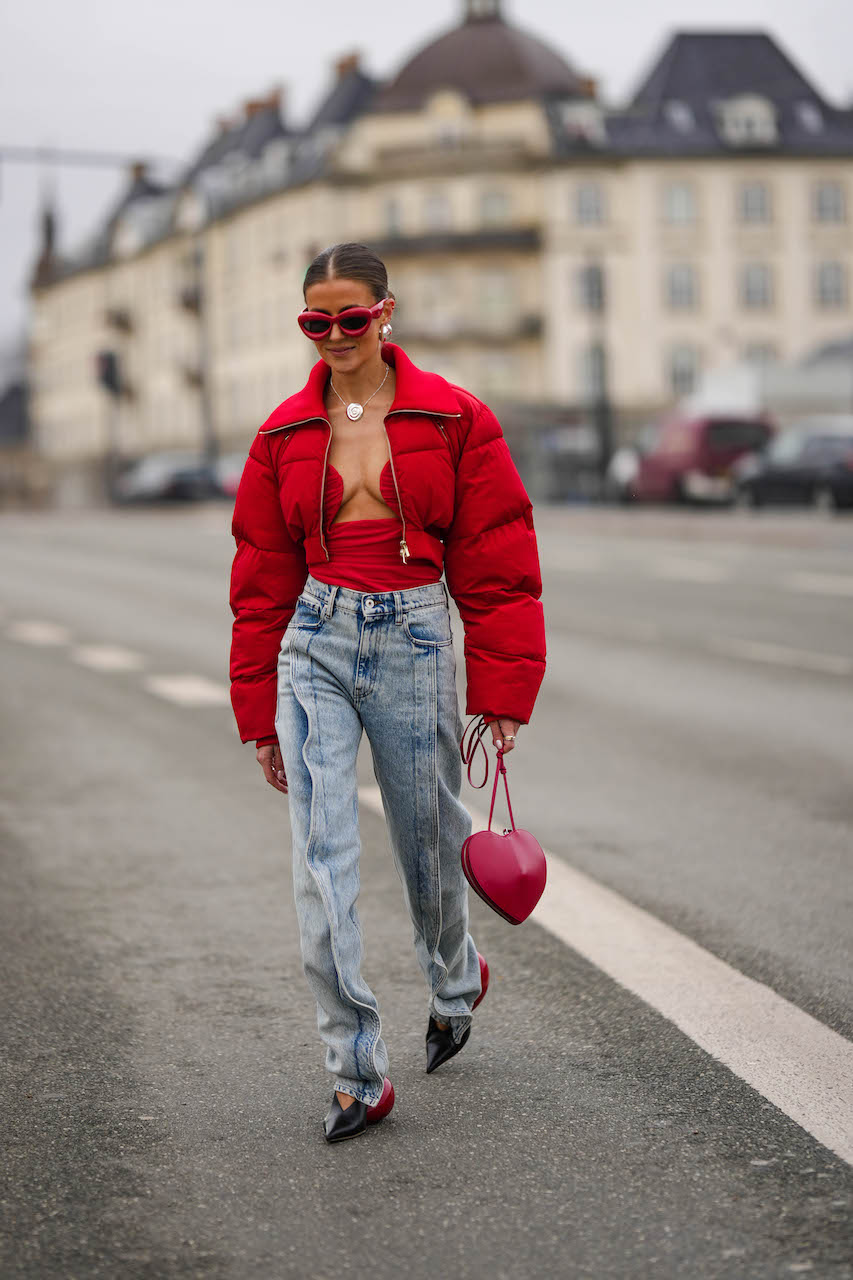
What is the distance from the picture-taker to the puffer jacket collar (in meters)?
3.96

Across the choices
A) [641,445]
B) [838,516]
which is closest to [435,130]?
[641,445]

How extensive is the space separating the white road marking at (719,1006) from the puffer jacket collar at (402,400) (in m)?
1.52

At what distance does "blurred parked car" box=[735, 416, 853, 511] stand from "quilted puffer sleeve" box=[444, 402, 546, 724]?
28062 mm

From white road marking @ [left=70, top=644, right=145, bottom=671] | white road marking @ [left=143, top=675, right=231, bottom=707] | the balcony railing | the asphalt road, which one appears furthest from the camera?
the balcony railing

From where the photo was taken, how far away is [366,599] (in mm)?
3965

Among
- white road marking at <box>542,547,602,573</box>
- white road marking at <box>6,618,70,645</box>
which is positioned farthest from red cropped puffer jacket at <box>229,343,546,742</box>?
white road marking at <box>542,547,602,573</box>

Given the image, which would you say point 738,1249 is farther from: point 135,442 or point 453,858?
point 135,442

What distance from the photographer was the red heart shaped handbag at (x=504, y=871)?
404 centimetres

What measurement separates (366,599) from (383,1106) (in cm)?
100

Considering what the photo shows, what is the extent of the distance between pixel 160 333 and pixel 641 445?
65187 millimetres

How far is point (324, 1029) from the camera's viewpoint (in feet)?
12.9

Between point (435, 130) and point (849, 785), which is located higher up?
point (435, 130)

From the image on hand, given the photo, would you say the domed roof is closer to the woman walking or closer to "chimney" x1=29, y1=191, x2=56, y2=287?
"chimney" x1=29, y1=191, x2=56, y2=287

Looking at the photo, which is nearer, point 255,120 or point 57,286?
point 255,120
